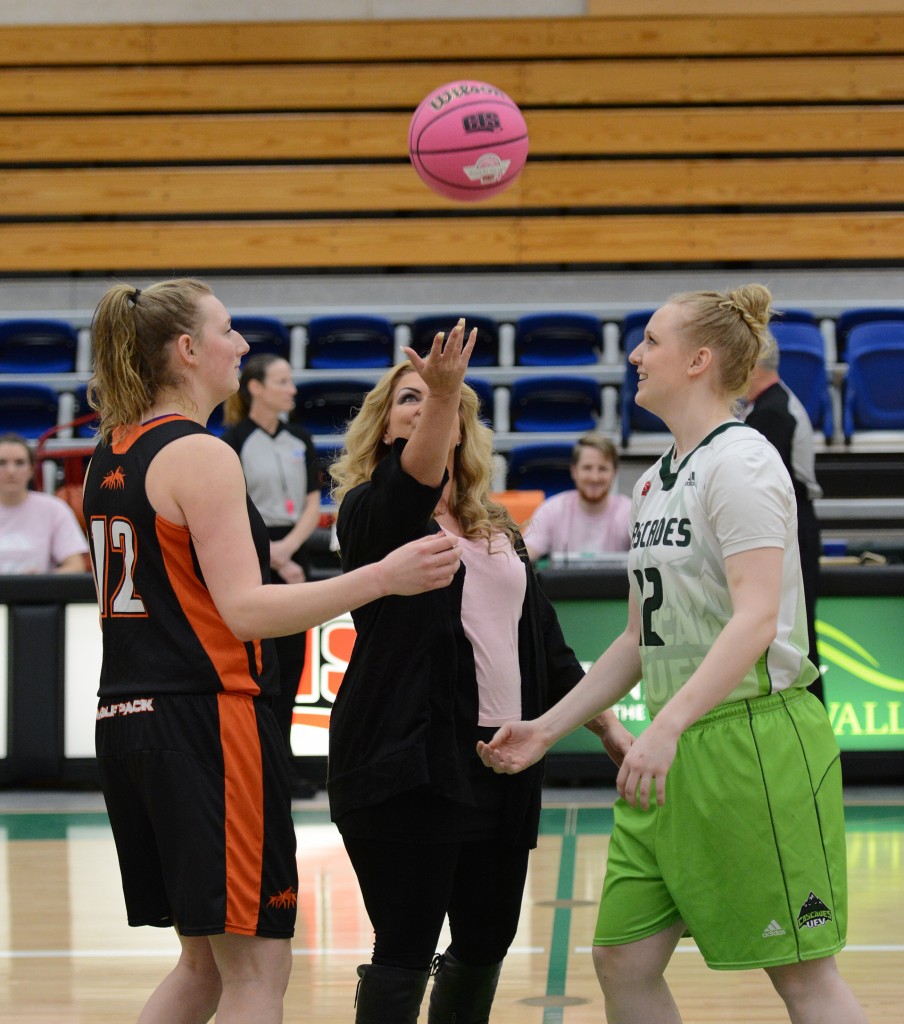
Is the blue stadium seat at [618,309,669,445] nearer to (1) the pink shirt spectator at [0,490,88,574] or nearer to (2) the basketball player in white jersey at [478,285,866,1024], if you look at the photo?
(1) the pink shirt spectator at [0,490,88,574]

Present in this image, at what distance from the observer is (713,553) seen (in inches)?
84.1

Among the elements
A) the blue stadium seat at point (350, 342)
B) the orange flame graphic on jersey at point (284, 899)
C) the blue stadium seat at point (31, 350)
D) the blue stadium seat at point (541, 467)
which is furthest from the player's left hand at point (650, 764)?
the blue stadium seat at point (31, 350)

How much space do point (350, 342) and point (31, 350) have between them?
2.36m

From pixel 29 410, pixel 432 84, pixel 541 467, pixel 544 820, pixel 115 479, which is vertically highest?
pixel 432 84

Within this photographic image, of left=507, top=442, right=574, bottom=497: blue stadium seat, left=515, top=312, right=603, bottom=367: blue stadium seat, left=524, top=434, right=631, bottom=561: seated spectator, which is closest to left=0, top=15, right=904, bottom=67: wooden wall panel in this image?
left=515, top=312, right=603, bottom=367: blue stadium seat

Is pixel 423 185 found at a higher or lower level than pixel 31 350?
higher

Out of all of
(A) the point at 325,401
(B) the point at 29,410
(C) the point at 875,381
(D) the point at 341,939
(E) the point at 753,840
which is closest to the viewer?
(E) the point at 753,840

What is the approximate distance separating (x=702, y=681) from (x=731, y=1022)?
5.21 feet

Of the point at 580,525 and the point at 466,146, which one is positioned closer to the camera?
the point at 466,146

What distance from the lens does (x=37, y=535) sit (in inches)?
257

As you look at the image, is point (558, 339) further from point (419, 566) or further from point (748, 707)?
point (419, 566)

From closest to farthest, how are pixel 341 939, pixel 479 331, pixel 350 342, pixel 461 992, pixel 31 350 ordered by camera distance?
pixel 461 992 < pixel 341 939 < pixel 479 331 < pixel 350 342 < pixel 31 350

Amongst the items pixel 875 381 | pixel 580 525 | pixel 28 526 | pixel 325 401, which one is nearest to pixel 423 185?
pixel 325 401

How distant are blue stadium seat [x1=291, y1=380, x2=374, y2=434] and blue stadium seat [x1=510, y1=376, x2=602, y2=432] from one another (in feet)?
3.51
